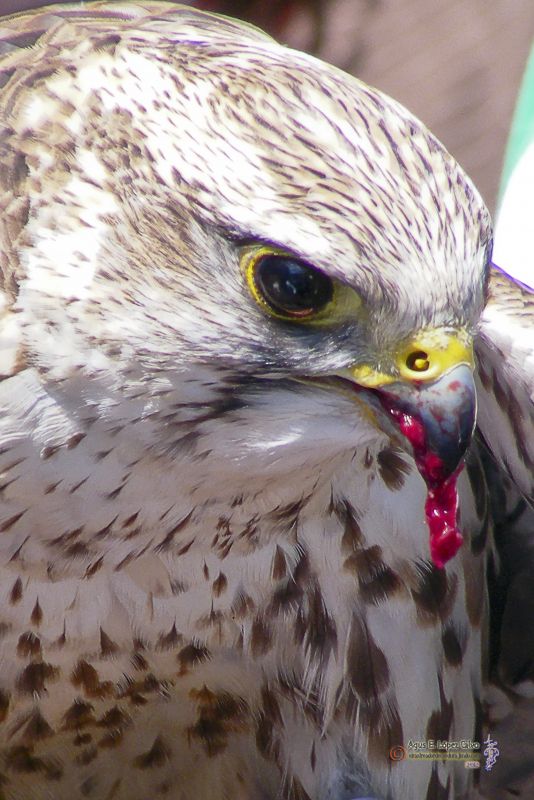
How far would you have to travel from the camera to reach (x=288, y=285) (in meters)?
0.98

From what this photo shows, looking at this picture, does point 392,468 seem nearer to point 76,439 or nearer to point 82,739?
point 76,439

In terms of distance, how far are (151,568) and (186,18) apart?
2.29 feet

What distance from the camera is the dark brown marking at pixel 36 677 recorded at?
1422 mm

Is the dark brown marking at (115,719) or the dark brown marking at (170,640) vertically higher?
the dark brown marking at (170,640)

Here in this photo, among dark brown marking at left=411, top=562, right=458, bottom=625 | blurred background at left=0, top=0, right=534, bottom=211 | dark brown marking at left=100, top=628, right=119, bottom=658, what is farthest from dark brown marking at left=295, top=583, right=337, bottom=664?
blurred background at left=0, top=0, right=534, bottom=211

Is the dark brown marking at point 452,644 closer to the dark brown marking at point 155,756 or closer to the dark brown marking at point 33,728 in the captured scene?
the dark brown marking at point 155,756

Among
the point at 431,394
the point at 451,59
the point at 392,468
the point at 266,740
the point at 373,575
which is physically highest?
the point at 451,59

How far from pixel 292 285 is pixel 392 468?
0.51 m

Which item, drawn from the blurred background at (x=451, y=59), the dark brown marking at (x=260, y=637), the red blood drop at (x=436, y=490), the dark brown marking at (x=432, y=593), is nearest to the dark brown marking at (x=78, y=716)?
the dark brown marking at (x=260, y=637)

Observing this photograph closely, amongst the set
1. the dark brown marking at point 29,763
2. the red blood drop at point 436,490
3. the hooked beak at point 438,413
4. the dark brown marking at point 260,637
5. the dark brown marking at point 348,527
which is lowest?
the dark brown marking at point 29,763

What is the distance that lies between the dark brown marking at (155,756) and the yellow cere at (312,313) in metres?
0.86

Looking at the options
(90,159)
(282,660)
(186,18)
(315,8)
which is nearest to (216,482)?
(90,159)

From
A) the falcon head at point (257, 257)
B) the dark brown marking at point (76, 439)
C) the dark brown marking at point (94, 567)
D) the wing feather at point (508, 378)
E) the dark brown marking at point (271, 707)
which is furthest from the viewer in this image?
the dark brown marking at point (271, 707)

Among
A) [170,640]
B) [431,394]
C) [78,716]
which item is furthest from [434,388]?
[78,716]
